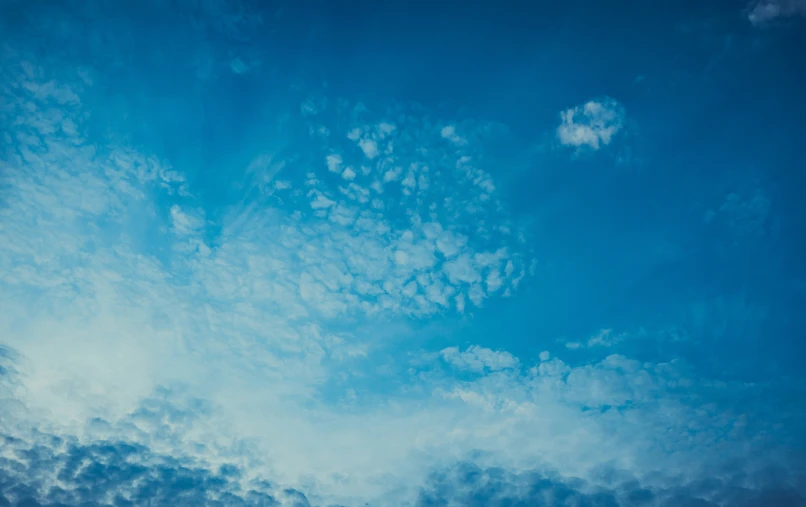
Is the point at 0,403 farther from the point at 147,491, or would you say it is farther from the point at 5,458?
the point at 147,491

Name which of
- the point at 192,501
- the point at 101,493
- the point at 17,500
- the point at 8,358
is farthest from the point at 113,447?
the point at 8,358

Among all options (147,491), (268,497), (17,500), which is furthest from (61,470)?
(268,497)

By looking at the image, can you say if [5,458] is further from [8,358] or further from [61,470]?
[8,358]

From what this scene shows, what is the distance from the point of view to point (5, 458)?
2805 centimetres

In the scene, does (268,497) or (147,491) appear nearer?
(147,491)

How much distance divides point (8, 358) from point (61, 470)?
10499 mm

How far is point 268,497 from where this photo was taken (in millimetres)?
34281

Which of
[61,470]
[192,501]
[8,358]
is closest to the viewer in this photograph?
[8,358]

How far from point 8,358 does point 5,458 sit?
8136 mm

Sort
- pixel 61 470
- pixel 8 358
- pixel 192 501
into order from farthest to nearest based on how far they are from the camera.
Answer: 1. pixel 192 501
2. pixel 61 470
3. pixel 8 358

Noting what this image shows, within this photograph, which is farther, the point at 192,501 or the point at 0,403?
the point at 192,501

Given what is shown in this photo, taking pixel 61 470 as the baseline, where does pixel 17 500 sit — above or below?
below

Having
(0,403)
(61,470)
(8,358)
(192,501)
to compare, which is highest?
(8,358)

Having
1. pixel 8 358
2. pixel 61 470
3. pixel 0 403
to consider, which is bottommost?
pixel 61 470
